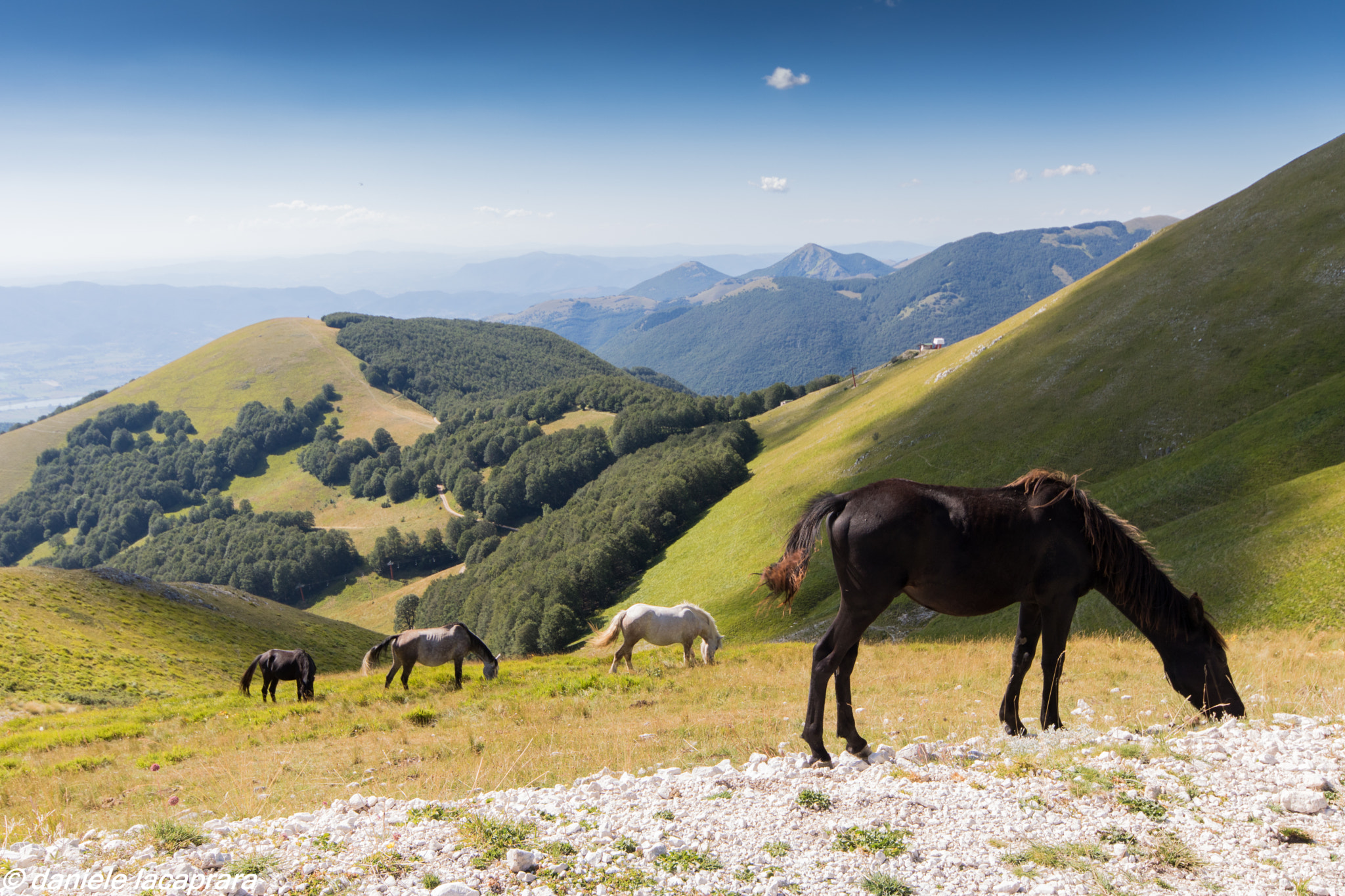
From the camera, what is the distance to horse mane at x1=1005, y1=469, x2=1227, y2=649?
351 inches

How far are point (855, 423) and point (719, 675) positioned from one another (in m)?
74.4

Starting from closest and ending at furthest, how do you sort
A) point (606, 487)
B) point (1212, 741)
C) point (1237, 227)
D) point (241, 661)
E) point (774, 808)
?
point (774, 808)
point (1212, 741)
point (241, 661)
point (1237, 227)
point (606, 487)

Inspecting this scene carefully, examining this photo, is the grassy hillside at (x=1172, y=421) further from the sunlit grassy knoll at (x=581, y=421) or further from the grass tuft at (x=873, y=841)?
the sunlit grassy knoll at (x=581, y=421)

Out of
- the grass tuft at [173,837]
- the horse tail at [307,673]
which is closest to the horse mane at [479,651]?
the horse tail at [307,673]

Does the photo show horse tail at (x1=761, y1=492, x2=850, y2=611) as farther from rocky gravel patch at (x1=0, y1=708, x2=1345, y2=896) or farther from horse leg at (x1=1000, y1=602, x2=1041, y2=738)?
horse leg at (x1=1000, y1=602, x2=1041, y2=738)

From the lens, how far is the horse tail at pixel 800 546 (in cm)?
871

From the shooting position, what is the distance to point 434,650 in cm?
1836

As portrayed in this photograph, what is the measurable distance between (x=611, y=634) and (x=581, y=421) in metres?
175

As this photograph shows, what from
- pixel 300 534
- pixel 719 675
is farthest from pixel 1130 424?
pixel 300 534

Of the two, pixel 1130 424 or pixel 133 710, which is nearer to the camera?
pixel 133 710

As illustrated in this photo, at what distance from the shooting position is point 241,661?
3303 cm

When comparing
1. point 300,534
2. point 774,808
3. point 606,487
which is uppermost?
point 774,808

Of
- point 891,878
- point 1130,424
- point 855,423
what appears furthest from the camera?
point 855,423

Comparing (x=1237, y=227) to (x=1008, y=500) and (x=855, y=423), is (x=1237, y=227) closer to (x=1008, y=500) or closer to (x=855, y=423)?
(x=855, y=423)
